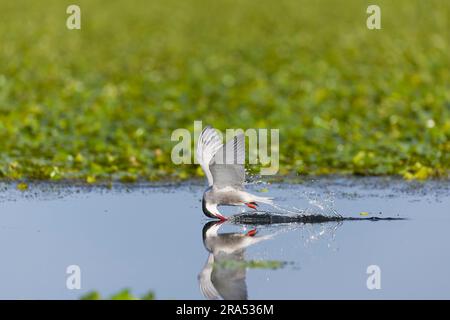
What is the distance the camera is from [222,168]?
11148 mm

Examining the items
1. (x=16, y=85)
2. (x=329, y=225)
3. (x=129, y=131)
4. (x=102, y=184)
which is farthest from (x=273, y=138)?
(x=16, y=85)

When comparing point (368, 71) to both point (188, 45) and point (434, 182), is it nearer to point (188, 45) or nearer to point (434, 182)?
point (188, 45)

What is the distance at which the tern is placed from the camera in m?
11.1

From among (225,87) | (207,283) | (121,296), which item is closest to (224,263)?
(207,283)

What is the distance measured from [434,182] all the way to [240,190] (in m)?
3.32

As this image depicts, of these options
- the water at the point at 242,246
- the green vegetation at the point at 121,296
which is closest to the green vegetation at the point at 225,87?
the water at the point at 242,246

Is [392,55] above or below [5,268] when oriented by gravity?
above

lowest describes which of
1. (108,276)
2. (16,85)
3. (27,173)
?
(108,276)

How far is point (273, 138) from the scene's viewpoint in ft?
52.9

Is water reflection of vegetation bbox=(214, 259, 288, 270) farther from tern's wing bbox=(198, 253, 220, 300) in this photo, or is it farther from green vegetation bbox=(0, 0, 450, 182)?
green vegetation bbox=(0, 0, 450, 182)

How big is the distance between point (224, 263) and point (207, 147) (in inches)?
57.7

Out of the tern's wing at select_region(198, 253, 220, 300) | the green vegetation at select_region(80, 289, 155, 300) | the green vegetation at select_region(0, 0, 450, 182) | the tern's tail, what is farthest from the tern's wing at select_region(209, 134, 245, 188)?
the green vegetation at select_region(0, 0, 450, 182)

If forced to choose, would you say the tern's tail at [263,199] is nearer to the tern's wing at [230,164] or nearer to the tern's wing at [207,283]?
the tern's wing at [230,164]

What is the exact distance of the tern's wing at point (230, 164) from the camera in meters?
11.0
